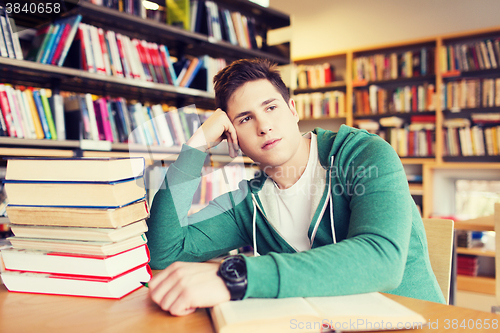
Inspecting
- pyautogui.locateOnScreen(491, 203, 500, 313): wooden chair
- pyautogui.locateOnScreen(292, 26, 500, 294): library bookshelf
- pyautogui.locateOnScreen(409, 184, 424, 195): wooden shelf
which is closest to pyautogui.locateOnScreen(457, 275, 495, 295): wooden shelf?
pyautogui.locateOnScreen(292, 26, 500, 294): library bookshelf

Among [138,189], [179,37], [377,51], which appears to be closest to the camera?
[138,189]

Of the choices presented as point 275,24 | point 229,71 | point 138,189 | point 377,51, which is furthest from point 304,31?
point 138,189

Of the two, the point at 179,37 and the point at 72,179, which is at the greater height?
the point at 179,37

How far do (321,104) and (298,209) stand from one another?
3.21 m

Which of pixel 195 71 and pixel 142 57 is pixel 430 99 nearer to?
pixel 195 71

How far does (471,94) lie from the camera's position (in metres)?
3.25

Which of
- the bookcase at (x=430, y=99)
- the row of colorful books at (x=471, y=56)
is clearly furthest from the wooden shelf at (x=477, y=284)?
the row of colorful books at (x=471, y=56)

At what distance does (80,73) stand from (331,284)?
1.91 metres

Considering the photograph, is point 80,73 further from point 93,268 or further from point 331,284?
point 331,284

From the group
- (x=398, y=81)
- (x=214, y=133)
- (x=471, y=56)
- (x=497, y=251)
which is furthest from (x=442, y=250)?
(x=398, y=81)

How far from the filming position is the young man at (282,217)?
1.85ft

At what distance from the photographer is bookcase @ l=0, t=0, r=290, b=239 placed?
1838 millimetres

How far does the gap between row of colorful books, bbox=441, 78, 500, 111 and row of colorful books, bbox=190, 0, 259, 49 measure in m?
1.91

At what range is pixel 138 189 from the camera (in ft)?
2.32
